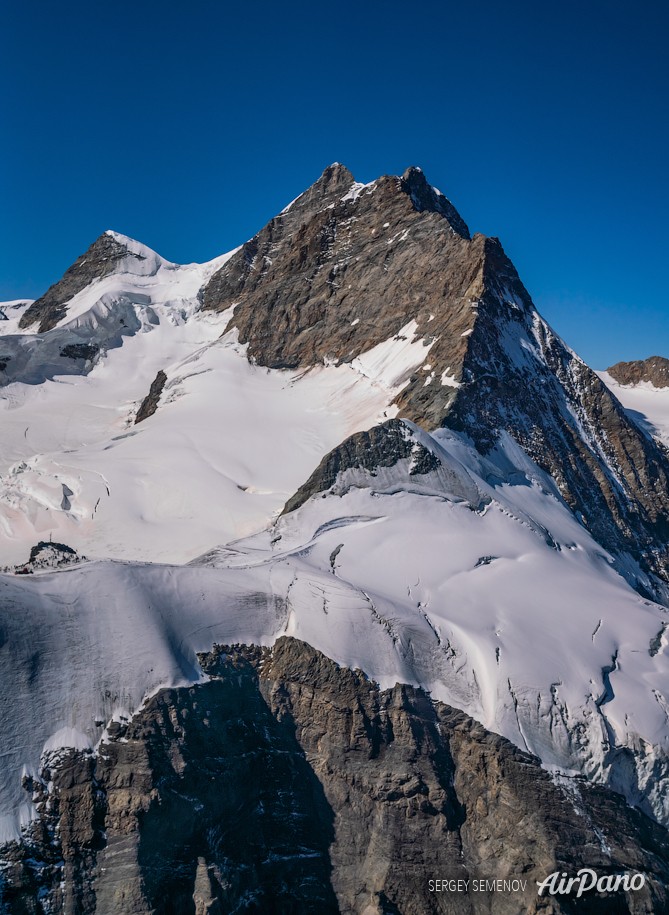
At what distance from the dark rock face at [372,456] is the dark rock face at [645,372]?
154 ft

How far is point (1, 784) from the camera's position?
16656 mm

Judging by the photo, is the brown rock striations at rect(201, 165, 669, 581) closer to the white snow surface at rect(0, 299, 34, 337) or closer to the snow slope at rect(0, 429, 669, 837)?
the snow slope at rect(0, 429, 669, 837)

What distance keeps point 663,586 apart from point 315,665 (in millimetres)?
24020

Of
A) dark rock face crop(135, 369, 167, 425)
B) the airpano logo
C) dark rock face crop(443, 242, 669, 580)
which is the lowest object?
the airpano logo

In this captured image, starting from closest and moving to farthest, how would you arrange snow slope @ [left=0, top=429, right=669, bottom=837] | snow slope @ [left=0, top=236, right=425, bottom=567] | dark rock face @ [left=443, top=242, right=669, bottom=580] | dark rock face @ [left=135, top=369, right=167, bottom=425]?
snow slope @ [left=0, top=429, right=669, bottom=837] → snow slope @ [left=0, top=236, right=425, bottom=567] → dark rock face @ [left=443, top=242, right=669, bottom=580] → dark rock face @ [left=135, top=369, right=167, bottom=425]

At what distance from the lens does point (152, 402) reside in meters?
50.8

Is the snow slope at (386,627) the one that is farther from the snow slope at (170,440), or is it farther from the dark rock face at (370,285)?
the dark rock face at (370,285)

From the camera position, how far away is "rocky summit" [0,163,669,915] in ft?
58.3

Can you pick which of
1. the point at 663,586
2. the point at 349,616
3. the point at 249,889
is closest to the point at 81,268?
the point at 663,586

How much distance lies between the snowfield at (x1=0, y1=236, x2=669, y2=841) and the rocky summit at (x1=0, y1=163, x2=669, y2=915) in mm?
89

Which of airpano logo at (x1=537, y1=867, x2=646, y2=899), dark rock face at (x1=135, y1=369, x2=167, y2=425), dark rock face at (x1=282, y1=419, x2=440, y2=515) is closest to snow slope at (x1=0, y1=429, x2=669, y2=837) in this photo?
dark rock face at (x1=282, y1=419, x2=440, y2=515)

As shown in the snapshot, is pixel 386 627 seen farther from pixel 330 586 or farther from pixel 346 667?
pixel 330 586

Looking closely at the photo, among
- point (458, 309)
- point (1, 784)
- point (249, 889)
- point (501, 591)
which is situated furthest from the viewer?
point (458, 309)

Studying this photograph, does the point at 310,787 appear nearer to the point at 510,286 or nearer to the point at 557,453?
the point at 557,453
